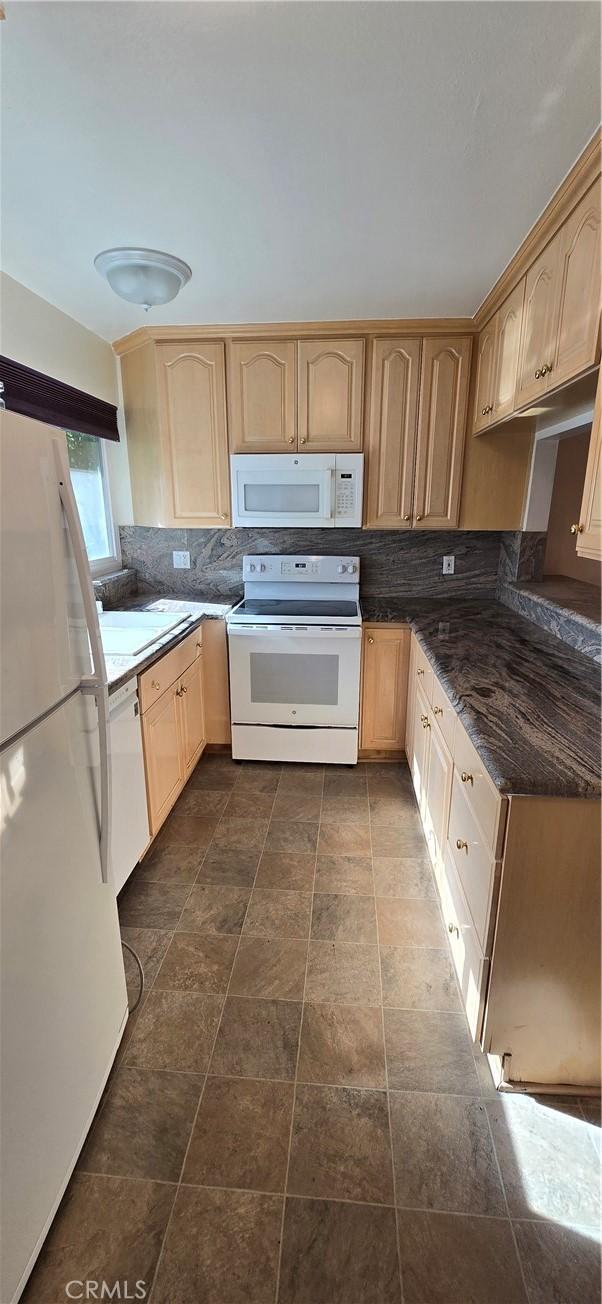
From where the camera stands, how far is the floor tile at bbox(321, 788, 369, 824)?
2.57m

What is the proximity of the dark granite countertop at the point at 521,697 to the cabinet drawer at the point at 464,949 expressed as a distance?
0.49m

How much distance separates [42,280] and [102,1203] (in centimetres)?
288

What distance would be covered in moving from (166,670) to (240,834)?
814mm

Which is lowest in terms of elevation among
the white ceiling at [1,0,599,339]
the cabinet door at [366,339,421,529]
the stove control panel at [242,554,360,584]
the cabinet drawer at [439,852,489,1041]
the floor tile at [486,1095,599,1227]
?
the floor tile at [486,1095,599,1227]

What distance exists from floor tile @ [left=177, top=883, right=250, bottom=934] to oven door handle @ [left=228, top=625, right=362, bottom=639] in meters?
1.21

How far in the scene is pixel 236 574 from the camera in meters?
3.36

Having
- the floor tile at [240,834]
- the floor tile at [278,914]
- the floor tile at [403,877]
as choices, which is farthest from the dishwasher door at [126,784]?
the floor tile at [403,877]

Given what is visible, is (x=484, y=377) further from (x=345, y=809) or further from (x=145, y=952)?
(x=145, y=952)

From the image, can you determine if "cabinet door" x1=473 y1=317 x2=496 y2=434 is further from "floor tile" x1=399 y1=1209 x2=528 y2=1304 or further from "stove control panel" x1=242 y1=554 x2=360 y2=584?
"floor tile" x1=399 y1=1209 x2=528 y2=1304

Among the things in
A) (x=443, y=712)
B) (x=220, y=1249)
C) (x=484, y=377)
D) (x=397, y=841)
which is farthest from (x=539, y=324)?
(x=220, y=1249)

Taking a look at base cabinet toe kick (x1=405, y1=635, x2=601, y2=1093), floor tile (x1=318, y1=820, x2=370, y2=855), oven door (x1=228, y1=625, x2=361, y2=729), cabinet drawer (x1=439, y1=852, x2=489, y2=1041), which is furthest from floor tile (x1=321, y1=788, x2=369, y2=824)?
base cabinet toe kick (x1=405, y1=635, x2=601, y2=1093)

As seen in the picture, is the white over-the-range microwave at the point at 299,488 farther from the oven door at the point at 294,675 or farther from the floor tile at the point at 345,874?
the floor tile at the point at 345,874

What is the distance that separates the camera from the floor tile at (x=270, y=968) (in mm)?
1677

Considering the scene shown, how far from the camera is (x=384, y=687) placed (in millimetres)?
2941
